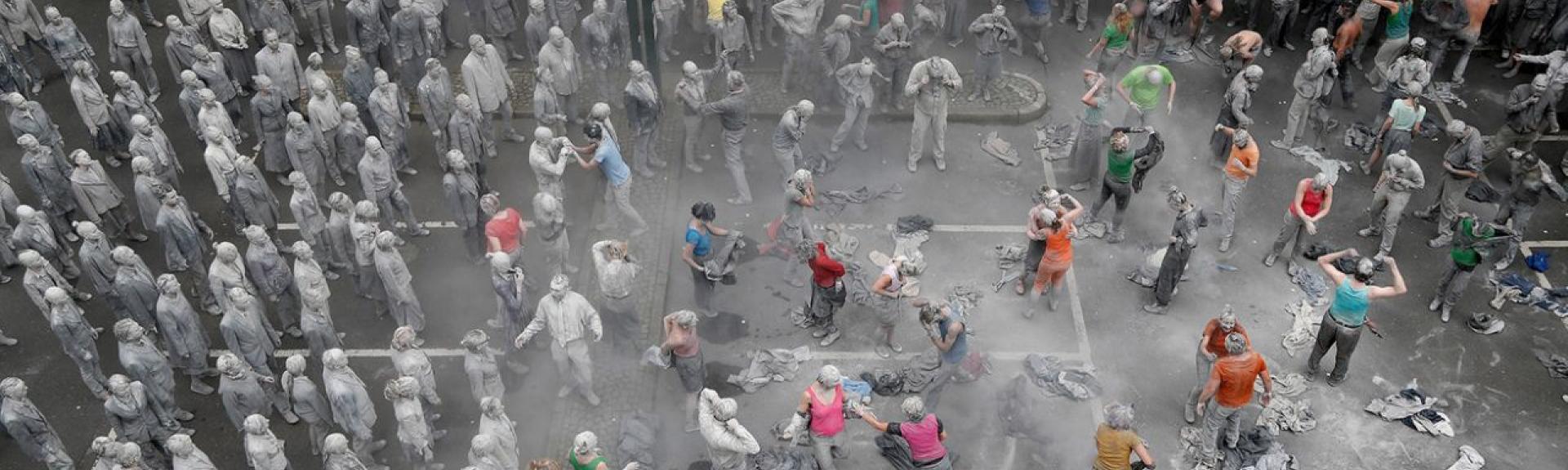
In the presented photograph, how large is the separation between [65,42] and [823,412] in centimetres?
1372

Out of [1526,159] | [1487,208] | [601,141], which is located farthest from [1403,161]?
[601,141]

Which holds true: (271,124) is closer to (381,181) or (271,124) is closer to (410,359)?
(381,181)

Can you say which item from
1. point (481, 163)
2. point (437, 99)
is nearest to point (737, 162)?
point (481, 163)

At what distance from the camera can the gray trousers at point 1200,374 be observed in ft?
44.9

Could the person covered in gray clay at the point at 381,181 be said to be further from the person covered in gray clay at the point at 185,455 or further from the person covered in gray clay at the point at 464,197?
the person covered in gray clay at the point at 185,455

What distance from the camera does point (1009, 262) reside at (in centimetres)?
1659

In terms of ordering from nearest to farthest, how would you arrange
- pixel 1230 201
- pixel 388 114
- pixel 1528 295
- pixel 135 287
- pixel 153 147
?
1. pixel 135 287
2. pixel 1528 295
3. pixel 153 147
4. pixel 1230 201
5. pixel 388 114

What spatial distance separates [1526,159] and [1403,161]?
61.8 inches

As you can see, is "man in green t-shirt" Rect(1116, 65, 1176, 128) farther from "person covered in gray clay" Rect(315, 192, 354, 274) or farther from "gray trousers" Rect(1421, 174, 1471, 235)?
"person covered in gray clay" Rect(315, 192, 354, 274)

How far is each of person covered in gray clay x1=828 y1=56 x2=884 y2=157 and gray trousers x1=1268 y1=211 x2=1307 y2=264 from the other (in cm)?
567

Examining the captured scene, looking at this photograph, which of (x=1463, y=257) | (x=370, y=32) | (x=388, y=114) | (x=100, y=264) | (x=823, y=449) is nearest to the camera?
(x=823, y=449)

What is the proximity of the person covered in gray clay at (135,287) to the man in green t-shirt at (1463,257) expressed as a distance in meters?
14.6

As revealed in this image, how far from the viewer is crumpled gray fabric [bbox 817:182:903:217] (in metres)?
17.7

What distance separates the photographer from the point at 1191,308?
15.9m
